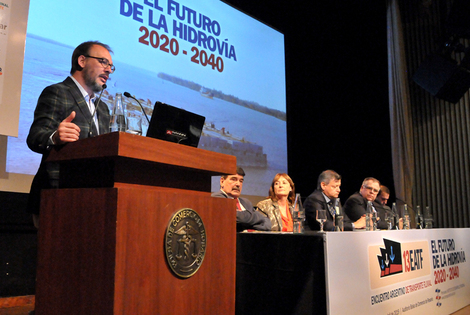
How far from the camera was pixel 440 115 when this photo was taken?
6.41 meters

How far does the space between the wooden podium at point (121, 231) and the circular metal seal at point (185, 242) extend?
17mm

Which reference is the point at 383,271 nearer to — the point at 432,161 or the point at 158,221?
the point at 158,221

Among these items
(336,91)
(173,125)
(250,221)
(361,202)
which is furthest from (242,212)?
(336,91)

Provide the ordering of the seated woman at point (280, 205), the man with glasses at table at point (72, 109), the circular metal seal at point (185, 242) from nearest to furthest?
the circular metal seal at point (185, 242), the man with glasses at table at point (72, 109), the seated woman at point (280, 205)

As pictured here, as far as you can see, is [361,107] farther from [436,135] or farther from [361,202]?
[361,202]

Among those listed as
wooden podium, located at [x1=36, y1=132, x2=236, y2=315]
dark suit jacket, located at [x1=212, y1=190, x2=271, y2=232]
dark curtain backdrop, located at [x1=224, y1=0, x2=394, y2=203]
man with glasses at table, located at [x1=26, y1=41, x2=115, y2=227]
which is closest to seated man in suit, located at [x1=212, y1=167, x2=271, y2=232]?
dark suit jacket, located at [x1=212, y1=190, x2=271, y2=232]

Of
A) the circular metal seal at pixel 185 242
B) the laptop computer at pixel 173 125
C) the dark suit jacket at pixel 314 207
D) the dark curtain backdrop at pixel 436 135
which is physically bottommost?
the circular metal seal at pixel 185 242

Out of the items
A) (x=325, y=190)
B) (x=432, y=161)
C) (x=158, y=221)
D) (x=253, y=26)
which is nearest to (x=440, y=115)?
(x=432, y=161)

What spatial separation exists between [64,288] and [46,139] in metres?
0.54

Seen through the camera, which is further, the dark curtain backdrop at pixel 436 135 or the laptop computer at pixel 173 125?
the dark curtain backdrop at pixel 436 135

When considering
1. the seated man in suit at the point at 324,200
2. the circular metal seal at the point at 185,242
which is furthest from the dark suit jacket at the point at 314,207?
the circular metal seal at the point at 185,242

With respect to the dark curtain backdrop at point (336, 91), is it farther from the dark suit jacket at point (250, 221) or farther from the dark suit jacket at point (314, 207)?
the dark suit jacket at point (250, 221)

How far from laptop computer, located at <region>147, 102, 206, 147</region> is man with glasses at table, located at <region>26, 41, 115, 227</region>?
36cm

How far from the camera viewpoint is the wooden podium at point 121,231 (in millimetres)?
1005
